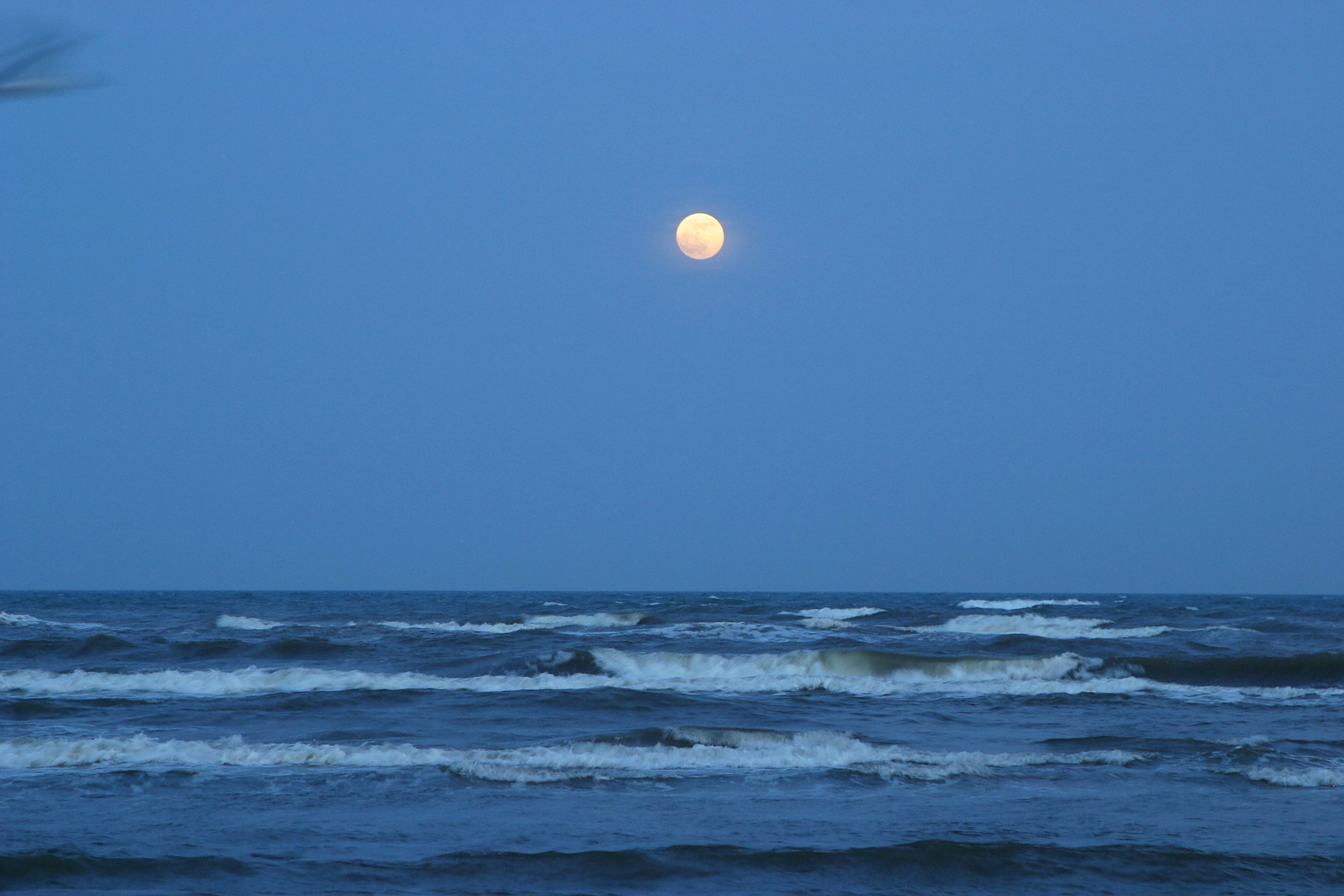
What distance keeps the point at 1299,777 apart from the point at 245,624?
38.1 metres

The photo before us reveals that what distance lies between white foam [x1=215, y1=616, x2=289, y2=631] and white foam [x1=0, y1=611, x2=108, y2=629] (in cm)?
406

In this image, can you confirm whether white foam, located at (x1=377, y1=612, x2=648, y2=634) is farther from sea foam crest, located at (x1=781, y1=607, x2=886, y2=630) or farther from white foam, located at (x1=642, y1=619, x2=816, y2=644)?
sea foam crest, located at (x1=781, y1=607, x2=886, y2=630)

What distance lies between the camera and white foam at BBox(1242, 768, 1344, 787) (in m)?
10.1

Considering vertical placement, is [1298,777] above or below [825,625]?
above

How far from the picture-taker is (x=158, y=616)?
47.9 meters

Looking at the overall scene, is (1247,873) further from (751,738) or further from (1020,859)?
(751,738)

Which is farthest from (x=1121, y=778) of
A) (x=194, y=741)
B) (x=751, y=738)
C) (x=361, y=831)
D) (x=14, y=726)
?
(x=14, y=726)

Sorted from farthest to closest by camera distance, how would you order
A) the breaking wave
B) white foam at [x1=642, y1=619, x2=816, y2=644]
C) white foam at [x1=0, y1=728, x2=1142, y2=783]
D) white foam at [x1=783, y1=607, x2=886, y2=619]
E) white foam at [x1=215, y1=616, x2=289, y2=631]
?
white foam at [x1=783, y1=607, x2=886, y2=619], white foam at [x1=215, y1=616, x2=289, y2=631], white foam at [x1=642, y1=619, x2=816, y2=644], the breaking wave, white foam at [x1=0, y1=728, x2=1142, y2=783]

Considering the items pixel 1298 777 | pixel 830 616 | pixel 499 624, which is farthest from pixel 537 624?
pixel 1298 777

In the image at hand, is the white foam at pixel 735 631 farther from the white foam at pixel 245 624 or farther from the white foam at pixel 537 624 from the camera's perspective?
the white foam at pixel 245 624

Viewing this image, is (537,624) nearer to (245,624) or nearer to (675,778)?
(245,624)

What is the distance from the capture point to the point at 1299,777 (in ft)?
33.7

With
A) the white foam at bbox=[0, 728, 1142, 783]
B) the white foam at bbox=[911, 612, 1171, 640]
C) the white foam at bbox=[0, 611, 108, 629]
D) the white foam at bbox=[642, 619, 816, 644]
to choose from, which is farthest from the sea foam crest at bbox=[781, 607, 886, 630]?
the white foam at bbox=[0, 611, 108, 629]

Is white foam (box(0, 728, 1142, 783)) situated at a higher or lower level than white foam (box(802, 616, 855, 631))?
higher
